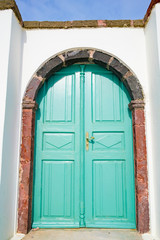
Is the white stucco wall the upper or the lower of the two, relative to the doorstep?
upper

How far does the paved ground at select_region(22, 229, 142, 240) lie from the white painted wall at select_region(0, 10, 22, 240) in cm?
33

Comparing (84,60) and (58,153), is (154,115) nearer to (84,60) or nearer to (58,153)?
(84,60)

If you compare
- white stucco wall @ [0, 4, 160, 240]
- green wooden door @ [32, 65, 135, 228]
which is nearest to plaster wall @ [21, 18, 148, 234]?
white stucco wall @ [0, 4, 160, 240]

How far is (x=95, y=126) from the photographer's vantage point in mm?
2750

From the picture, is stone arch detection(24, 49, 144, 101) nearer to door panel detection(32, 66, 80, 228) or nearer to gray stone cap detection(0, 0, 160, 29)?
door panel detection(32, 66, 80, 228)

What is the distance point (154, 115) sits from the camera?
245 centimetres

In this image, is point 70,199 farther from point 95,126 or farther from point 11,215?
point 95,126

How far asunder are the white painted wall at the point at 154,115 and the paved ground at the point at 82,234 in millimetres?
327

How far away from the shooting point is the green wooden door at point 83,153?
8.51 feet

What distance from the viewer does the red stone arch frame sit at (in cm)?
243

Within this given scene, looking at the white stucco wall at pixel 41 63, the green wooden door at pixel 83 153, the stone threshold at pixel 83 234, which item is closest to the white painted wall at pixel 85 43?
the white stucco wall at pixel 41 63

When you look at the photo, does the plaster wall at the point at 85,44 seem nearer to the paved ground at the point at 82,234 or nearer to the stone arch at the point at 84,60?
the stone arch at the point at 84,60

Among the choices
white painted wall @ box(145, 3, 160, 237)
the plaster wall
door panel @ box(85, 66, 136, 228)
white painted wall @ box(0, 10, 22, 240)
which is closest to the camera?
white painted wall @ box(0, 10, 22, 240)

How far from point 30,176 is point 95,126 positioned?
43.4 inches
